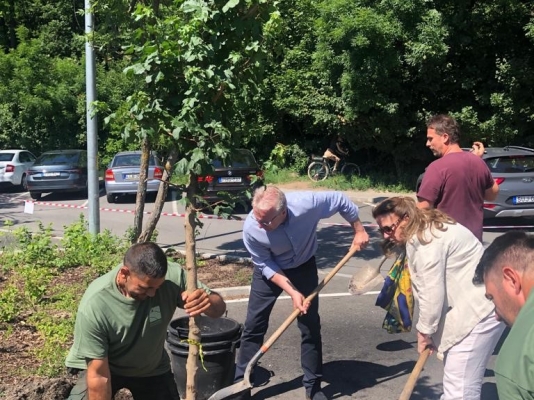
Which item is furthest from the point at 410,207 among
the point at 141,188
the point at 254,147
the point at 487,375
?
the point at 254,147

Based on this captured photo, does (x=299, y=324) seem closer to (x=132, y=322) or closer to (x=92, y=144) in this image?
(x=132, y=322)

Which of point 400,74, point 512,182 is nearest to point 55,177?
point 400,74

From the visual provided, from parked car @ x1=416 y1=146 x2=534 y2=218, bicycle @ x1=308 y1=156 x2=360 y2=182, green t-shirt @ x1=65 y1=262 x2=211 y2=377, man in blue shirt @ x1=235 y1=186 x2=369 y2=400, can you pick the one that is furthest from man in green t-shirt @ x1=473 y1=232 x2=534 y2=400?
bicycle @ x1=308 y1=156 x2=360 y2=182

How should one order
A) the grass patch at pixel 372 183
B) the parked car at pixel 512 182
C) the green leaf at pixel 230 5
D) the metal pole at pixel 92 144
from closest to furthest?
the green leaf at pixel 230 5, the metal pole at pixel 92 144, the parked car at pixel 512 182, the grass patch at pixel 372 183

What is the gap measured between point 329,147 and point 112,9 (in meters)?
14.9

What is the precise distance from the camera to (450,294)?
362 centimetres

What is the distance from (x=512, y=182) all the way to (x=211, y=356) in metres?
9.14

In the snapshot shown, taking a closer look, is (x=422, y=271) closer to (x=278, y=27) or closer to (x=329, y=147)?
(x=278, y=27)

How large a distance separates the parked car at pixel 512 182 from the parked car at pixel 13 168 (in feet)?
49.5

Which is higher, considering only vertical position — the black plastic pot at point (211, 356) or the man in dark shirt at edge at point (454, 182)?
the man in dark shirt at edge at point (454, 182)

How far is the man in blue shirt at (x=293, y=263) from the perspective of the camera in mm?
4648

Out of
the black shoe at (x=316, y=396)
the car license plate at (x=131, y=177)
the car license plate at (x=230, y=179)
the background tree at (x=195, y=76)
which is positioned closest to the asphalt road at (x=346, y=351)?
the black shoe at (x=316, y=396)

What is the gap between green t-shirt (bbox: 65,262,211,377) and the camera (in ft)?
10.7

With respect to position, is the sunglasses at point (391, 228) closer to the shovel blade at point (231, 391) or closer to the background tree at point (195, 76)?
the background tree at point (195, 76)
